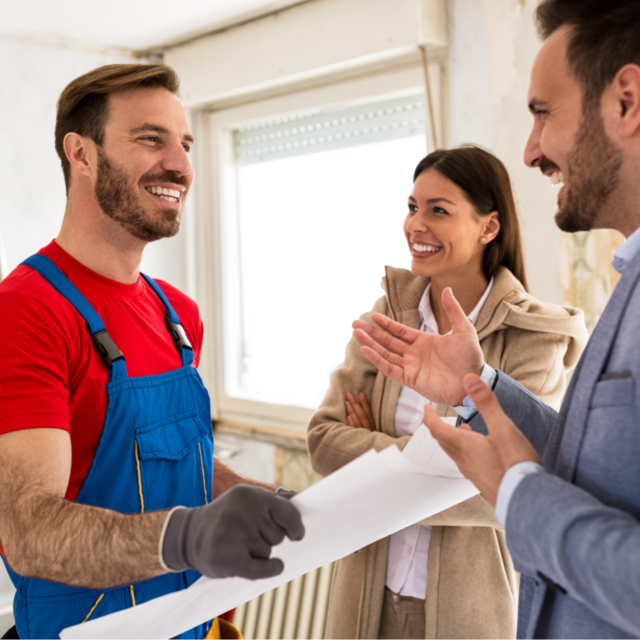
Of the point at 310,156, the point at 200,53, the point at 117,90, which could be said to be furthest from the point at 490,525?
the point at 200,53

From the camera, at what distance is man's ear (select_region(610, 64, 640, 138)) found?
813 millimetres

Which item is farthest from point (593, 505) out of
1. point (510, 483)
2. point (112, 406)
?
point (112, 406)

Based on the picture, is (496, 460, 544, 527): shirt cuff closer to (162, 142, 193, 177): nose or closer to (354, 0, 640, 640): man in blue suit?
(354, 0, 640, 640): man in blue suit

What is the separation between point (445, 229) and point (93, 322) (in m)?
0.96

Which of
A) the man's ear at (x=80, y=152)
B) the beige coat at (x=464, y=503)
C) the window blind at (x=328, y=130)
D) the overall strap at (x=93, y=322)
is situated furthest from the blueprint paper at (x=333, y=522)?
the window blind at (x=328, y=130)

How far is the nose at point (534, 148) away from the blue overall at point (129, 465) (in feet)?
2.52

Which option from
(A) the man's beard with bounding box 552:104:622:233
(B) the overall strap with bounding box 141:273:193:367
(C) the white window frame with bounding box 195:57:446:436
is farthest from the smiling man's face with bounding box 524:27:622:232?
(C) the white window frame with bounding box 195:57:446:436

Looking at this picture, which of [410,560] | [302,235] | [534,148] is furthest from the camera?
[302,235]

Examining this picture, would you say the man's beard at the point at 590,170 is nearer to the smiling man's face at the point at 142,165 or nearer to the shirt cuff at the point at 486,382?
the shirt cuff at the point at 486,382

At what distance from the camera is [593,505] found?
25.7 inches

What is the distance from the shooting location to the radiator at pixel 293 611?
243 centimetres

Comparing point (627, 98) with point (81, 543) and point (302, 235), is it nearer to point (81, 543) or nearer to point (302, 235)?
point (81, 543)

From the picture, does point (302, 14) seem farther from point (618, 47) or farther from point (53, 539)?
point (53, 539)

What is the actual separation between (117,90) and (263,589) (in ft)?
3.32
